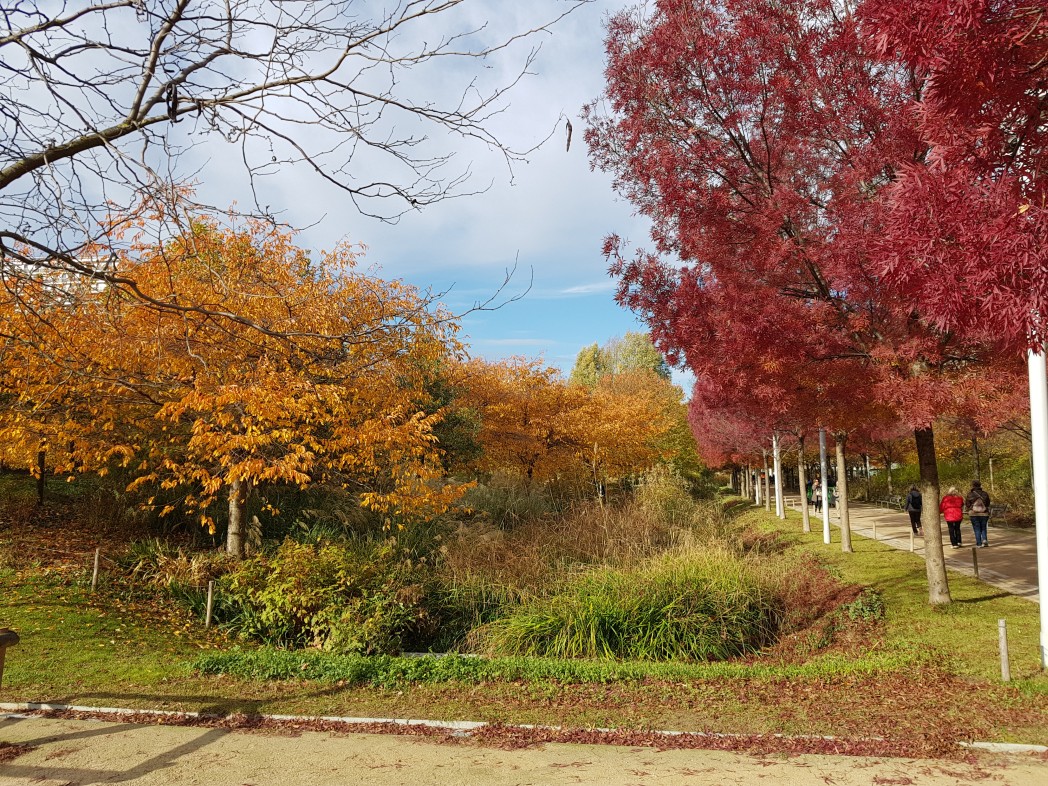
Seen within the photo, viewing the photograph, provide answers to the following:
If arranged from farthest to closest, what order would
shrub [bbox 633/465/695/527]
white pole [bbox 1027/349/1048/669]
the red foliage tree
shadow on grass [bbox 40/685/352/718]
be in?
shrub [bbox 633/465/695/527] → white pole [bbox 1027/349/1048/669] → shadow on grass [bbox 40/685/352/718] → the red foliage tree

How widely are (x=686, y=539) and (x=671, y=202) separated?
6.65m

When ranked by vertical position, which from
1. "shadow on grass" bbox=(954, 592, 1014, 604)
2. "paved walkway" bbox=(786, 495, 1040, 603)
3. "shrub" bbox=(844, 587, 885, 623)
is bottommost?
"shrub" bbox=(844, 587, 885, 623)

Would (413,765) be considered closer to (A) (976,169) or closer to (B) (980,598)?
(A) (976,169)

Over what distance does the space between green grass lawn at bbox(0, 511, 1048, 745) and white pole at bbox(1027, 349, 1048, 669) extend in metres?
0.64

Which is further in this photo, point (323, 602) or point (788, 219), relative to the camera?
point (323, 602)

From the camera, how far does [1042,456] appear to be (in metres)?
6.83

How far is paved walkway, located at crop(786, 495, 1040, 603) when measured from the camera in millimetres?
11422

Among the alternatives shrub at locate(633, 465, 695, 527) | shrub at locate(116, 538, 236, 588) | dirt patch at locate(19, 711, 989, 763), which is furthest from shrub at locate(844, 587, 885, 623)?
shrub at locate(116, 538, 236, 588)

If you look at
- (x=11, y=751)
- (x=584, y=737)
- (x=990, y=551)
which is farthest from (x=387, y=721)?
(x=990, y=551)

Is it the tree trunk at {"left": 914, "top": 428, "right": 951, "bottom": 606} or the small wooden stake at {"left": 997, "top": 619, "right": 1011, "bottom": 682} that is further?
the tree trunk at {"left": 914, "top": 428, "right": 951, "bottom": 606}

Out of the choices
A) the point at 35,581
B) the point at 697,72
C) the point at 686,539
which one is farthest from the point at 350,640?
the point at 697,72

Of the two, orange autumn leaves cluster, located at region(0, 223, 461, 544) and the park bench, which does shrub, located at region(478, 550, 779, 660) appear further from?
the park bench

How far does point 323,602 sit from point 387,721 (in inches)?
159

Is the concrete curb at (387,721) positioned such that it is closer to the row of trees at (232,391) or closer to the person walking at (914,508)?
the row of trees at (232,391)
